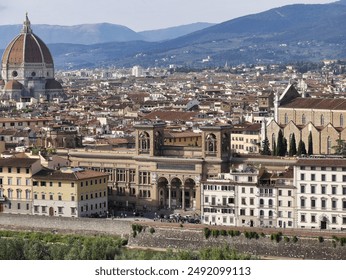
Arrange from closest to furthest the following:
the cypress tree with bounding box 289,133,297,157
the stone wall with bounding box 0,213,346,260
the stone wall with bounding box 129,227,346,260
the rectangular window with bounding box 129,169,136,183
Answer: the stone wall with bounding box 129,227,346,260 < the stone wall with bounding box 0,213,346,260 < the rectangular window with bounding box 129,169,136,183 < the cypress tree with bounding box 289,133,297,157

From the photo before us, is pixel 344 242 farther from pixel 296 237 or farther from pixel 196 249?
pixel 196 249

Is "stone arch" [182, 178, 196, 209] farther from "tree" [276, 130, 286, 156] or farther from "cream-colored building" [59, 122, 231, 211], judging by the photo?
"tree" [276, 130, 286, 156]

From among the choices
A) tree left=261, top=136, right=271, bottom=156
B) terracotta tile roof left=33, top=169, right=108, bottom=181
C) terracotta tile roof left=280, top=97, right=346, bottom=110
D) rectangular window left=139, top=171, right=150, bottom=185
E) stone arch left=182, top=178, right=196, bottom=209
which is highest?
terracotta tile roof left=280, top=97, right=346, bottom=110

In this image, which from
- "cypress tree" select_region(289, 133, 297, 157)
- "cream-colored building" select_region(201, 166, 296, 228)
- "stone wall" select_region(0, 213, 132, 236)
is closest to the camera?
"cream-colored building" select_region(201, 166, 296, 228)

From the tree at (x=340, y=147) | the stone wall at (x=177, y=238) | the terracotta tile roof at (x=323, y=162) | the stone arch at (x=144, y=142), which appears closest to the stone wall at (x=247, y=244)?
the stone wall at (x=177, y=238)

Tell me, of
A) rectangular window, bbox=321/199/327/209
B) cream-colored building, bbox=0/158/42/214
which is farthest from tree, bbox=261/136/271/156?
rectangular window, bbox=321/199/327/209

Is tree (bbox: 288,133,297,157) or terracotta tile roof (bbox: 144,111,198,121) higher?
terracotta tile roof (bbox: 144,111,198,121)

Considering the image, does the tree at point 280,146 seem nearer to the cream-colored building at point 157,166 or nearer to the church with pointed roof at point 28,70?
the cream-colored building at point 157,166

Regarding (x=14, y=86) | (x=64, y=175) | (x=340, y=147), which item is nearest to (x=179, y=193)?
(x=64, y=175)
